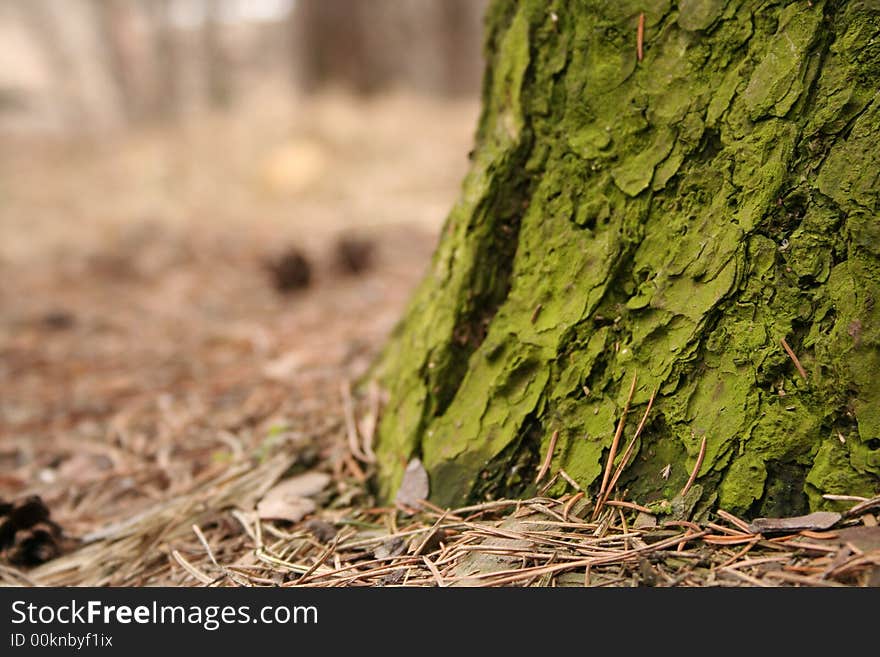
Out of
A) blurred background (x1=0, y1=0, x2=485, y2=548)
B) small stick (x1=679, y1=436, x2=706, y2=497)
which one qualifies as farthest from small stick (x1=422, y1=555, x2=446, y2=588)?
Result: blurred background (x1=0, y1=0, x2=485, y2=548)

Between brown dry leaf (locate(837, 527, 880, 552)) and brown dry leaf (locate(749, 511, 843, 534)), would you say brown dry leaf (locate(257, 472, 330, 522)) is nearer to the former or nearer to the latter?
brown dry leaf (locate(749, 511, 843, 534))

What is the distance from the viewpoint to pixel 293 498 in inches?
60.4

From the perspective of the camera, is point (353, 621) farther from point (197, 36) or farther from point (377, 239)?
point (197, 36)

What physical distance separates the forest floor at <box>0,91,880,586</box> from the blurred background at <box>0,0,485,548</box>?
2 cm

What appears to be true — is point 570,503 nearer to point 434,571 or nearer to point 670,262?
point 434,571

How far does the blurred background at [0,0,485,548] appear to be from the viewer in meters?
2.13

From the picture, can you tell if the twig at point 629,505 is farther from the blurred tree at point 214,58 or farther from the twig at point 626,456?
the blurred tree at point 214,58

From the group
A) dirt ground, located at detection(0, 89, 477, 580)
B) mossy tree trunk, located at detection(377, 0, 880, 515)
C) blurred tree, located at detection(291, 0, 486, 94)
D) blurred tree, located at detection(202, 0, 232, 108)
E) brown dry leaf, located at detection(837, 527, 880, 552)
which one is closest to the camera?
brown dry leaf, located at detection(837, 527, 880, 552)

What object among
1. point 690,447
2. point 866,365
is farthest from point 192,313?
point 866,365

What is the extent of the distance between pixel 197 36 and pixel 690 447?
984cm

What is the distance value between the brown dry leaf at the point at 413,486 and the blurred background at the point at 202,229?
36 centimetres

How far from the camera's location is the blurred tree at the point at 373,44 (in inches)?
252

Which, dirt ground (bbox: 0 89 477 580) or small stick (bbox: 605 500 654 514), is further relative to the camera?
dirt ground (bbox: 0 89 477 580)

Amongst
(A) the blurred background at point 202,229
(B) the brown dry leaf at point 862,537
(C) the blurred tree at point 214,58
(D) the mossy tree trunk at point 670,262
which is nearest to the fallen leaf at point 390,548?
(D) the mossy tree trunk at point 670,262
